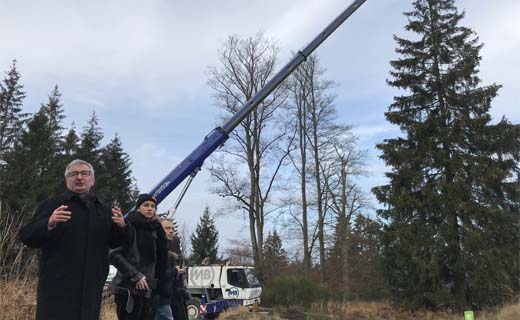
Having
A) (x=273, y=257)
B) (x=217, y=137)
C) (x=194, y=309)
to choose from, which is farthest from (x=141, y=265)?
(x=273, y=257)

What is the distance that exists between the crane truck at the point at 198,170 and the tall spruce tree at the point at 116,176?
20.9m

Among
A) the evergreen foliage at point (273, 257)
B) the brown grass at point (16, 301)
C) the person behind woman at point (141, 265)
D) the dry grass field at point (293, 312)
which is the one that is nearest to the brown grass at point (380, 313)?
the dry grass field at point (293, 312)

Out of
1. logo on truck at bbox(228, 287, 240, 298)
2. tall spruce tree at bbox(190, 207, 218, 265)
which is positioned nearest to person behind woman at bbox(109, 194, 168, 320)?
logo on truck at bbox(228, 287, 240, 298)

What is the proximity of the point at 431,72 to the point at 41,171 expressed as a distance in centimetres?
2564

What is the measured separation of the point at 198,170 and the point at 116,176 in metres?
31.1

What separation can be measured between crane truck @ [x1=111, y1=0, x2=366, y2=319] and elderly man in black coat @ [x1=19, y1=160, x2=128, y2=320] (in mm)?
6617

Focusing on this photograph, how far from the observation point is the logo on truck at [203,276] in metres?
18.9

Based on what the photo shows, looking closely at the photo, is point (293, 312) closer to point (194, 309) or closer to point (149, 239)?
point (194, 309)

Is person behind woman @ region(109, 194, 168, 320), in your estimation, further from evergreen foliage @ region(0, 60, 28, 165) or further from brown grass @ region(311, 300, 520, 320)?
evergreen foliage @ region(0, 60, 28, 165)

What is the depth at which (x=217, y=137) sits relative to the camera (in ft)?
38.6

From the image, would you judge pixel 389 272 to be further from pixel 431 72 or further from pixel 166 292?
pixel 166 292

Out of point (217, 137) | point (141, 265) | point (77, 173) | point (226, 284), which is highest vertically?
point (217, 137)

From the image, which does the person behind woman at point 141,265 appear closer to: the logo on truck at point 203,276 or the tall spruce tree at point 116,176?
the logo on truck at point 203,276

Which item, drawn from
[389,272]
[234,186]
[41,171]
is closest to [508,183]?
Answer: [389,272]
